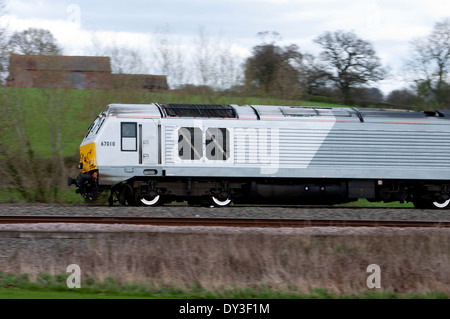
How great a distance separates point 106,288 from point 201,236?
1.95 meters

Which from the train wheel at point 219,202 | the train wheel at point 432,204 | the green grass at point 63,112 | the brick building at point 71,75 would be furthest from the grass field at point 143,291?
the brick building at point 71,75

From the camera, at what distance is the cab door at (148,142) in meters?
16.9

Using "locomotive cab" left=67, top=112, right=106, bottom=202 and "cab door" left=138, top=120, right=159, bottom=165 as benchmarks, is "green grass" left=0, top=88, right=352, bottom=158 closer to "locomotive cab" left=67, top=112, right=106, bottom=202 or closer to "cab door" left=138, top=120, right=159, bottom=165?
"locomotive cab" left=67, top=112, right=106, bottom=202

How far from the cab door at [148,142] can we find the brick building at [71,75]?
7403 millimetres

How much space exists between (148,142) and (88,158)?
6.95 ft

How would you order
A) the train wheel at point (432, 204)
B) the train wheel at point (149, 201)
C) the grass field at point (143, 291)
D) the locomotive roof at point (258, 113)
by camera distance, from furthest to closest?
1. the train wheel at point (432, 204)
2. the train wheel at point (149, 201)
3. the locomotive roof at point (258, 113)
4. the grass field at point (143, 291)

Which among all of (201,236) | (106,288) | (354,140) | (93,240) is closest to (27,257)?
(93,240)

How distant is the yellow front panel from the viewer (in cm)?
1694

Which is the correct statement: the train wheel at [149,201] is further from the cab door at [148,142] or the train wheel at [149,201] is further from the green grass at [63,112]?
the green grass at [63,112]

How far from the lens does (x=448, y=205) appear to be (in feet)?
63.1

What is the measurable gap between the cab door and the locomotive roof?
13.2 inches

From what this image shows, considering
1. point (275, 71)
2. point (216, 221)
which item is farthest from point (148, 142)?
point (275, 71)

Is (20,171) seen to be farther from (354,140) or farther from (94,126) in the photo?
(354,140)

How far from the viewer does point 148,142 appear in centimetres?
1695
